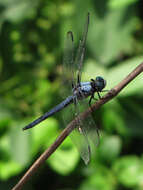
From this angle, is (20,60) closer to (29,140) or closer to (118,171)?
(29,140)

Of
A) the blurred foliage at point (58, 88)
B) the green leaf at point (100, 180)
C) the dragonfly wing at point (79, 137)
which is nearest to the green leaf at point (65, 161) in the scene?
the blurred foliage at point (58, 88)

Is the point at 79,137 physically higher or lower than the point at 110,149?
higher

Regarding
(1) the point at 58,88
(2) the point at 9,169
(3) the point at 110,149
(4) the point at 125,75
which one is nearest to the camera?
(2) the point at 9,169

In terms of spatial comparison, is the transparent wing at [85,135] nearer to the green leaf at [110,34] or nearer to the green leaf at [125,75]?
the green leaf at [125,75]

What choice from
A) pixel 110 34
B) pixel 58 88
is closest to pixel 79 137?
pixel 58 88

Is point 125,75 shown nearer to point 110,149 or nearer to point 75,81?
point 110,149

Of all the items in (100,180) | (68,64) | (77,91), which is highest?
(68,64)

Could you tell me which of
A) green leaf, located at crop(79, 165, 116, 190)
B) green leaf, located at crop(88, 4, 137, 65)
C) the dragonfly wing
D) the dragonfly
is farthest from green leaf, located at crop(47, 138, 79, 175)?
green leaf, located at crop(88, 4, 137, 65)

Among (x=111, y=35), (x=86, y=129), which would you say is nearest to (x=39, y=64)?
(x=111, y=35)
